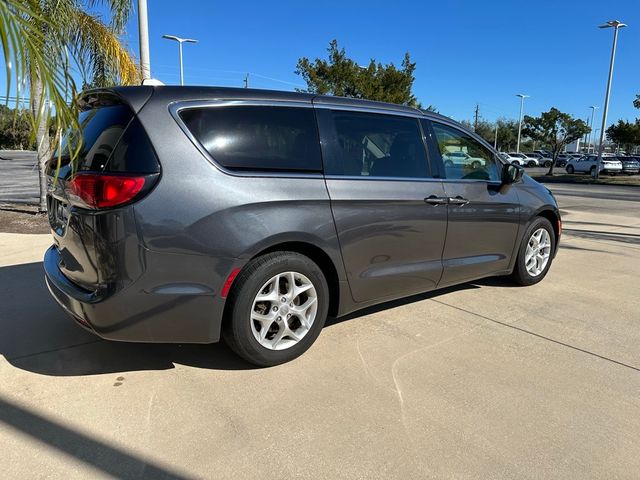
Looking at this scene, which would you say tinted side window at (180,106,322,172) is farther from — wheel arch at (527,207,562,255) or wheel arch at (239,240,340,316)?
wheel arch at (527,207,562,255)

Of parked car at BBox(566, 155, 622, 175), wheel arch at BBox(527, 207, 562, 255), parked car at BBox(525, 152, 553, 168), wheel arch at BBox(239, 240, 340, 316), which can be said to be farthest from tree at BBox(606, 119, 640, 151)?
wheel arch at BBox(239, 240, 340, 316)

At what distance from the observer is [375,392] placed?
305cm

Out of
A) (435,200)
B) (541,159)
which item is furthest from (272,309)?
(541,159)

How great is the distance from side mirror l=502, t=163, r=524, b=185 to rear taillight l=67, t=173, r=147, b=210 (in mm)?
3302

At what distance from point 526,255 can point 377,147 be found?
2320mm

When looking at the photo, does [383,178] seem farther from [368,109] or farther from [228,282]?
[228,282]

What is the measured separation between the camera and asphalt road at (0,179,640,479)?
2414 millimetres

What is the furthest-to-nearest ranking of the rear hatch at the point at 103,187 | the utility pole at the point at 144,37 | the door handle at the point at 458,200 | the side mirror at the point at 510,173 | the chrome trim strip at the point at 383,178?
the utility pole at the point at 144,37, the side mirror at the point at 510,173, the door handle at the point at 458,200, the chrome trim strip at the point at 383,178, the rear hatch at the point at 103,187

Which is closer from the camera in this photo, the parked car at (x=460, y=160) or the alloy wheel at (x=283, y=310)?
the alloy wheel at (x=283, y=310)

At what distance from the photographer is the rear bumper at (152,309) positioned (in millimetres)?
2807

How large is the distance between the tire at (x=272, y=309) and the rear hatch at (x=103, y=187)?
2.46 ft

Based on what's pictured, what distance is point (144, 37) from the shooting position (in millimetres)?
8742

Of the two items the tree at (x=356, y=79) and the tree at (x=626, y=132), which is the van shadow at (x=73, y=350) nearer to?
the tree at (x=356, y=79)

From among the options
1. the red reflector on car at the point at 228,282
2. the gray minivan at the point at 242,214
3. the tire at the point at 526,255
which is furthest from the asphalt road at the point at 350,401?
the tire at the point at 526,255
